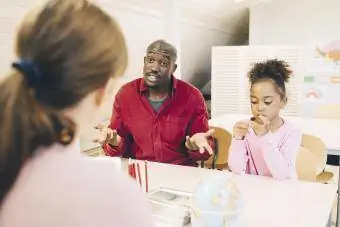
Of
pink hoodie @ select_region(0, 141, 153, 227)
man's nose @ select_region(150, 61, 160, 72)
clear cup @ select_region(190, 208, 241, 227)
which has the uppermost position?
man's nose @ select_region(150, 61, 160, 72)

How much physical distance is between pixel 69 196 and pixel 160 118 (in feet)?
4.75

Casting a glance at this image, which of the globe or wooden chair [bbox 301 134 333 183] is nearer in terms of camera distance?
→ the globe

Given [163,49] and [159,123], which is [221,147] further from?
[163,49]

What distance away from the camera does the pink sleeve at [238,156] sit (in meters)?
1.79

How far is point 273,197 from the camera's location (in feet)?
4.68

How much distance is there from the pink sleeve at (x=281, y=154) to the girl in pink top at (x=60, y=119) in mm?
1120

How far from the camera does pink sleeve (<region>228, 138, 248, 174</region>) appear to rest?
1.79 meters

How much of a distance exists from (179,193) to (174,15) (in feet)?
6.46

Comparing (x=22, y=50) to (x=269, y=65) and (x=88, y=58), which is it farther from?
(x=269, y=65)

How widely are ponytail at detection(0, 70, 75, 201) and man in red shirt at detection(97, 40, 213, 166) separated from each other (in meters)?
1.35

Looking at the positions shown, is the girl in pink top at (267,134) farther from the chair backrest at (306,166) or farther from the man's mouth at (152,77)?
the man's mouth at (152,77)

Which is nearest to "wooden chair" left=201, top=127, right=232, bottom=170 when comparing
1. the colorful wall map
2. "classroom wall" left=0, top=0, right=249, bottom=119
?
"classroom wall" left=0, top=0, right=249, bottom=119

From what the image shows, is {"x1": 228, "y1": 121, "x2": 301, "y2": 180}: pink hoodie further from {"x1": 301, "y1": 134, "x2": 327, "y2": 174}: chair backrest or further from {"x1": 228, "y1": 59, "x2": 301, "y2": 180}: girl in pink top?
{"x1": 301, "y1": 134, "x2": 327, "y2": 174}: chair backrest

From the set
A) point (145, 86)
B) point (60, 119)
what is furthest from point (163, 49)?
point (60, 119)
